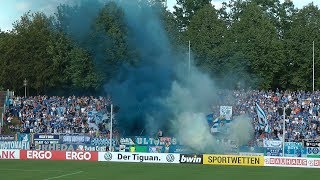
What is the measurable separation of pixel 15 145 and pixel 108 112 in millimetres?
9228

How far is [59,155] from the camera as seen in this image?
4506 cm

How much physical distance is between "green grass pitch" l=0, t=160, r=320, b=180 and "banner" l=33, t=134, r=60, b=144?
8.23m

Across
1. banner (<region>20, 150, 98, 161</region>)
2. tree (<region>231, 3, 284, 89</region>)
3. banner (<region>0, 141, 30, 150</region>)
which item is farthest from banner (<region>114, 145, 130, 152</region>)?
tree (<region>231, 3, 284, 89</region>)

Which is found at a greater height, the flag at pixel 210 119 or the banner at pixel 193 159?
the flag at pixel 210 119

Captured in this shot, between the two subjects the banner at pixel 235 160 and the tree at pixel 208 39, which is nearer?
the banner at pixel 235 160

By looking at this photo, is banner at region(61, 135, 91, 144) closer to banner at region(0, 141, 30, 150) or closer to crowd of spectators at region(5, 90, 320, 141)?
crowd of spectators at region(5, 90, 320, 141)

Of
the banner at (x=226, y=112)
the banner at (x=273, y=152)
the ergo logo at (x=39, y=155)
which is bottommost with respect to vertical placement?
the ergo logo at (x=39, y=155)

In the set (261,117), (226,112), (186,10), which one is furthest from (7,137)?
(186,10)

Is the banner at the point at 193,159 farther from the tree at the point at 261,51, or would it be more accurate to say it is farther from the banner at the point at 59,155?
the tree at the point at 261,51

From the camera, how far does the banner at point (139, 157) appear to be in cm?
4322

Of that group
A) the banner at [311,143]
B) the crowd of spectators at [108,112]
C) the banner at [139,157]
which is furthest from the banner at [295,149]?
the banner at [139,157]

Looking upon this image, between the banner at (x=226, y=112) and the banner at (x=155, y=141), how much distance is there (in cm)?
455

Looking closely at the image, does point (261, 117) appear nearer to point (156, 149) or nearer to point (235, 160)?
point (235, 160)

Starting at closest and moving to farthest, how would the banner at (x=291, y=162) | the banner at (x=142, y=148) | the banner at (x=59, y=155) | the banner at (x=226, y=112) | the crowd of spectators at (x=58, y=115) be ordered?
1. the banner at (x=291, y=162)
2. the banner at (x=59, y=155)
3. the banner at (x=142, y=148)
4. the banner at (x=226, y=112)
5. the crowd of spectators at (x=58, y=115)
